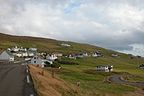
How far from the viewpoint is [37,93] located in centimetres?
2584

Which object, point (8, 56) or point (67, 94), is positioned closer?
point (67, 94)

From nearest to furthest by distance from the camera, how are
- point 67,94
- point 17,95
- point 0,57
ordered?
point 17,95 → point 67,94 → point 0,57

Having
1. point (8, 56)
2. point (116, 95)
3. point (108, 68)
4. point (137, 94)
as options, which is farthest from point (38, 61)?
point (116, 95)

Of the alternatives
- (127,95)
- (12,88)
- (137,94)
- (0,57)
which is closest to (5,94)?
(12,88)

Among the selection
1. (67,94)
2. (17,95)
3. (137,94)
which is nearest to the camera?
(17,95)

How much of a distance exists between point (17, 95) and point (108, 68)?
12836cm

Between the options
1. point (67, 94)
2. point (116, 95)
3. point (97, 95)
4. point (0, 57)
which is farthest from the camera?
point (0, 57)

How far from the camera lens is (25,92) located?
25.8 meters

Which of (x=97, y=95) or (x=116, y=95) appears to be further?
(x=116, y=95)

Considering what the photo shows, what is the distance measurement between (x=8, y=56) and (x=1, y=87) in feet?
398

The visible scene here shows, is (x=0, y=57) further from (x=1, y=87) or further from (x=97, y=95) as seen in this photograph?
(x=1, y=87)

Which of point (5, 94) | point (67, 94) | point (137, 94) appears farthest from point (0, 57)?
point (5, 94)

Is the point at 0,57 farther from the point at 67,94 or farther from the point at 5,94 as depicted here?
the point at 5,94

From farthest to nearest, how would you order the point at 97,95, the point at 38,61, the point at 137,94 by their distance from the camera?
the point at 38,61 → the point at 137,94 → the point at 97,95
